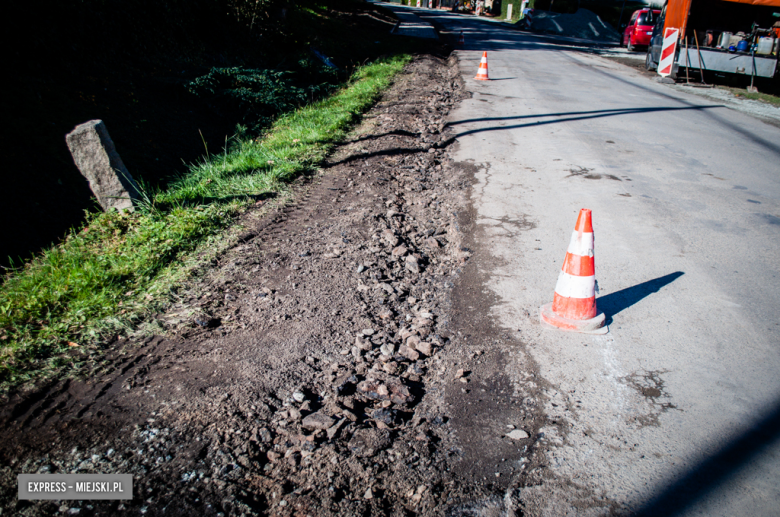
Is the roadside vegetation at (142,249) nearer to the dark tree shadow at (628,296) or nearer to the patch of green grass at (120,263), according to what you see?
the patch of green grass at (120,263)

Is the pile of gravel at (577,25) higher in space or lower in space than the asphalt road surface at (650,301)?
higher

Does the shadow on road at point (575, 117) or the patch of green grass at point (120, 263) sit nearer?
the patch of green grass at point (120, 263)

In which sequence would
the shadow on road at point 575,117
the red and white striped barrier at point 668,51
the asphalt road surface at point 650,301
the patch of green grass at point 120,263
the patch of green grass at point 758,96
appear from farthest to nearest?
the red and white striped barrier at point 668,51 → the patch of green grass at point 758,96 → the shadow on road at point 575,117 → the patch of green grass at point 120,263 → the asphalt road surface at point 650,301

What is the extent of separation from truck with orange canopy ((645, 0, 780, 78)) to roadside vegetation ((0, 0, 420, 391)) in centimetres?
1075

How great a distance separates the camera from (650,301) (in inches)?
123

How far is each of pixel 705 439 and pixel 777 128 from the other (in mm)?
8541

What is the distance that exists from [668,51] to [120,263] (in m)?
15.0

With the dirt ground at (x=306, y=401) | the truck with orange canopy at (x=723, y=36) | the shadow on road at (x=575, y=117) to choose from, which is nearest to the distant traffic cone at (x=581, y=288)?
the dirt ground at (x=306, y=401)

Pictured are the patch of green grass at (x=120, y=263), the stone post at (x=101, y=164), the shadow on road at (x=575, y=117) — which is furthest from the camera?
the shadow on road at (x=575, y=117)

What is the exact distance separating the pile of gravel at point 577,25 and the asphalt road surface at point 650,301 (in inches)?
1002

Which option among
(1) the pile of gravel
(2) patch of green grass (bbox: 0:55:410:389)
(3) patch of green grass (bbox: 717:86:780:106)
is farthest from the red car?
(2) patch of green grass (bbox: 0:55:410:389)

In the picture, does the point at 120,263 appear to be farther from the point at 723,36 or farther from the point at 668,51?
the point at 723,36

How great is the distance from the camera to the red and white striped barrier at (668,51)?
12727mm

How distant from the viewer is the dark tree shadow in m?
3.05
